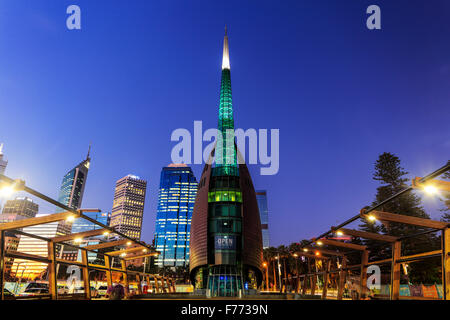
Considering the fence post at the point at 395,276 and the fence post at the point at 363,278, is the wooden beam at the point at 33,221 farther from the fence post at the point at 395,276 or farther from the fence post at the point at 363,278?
the fence post at the point at 363,278

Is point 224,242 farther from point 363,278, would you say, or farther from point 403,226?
point 363,278

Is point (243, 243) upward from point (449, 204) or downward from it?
downward

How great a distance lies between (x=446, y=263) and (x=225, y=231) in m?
44.7

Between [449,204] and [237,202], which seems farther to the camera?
[237,202]

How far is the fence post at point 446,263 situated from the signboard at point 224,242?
144 feet

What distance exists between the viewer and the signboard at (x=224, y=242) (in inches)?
2030

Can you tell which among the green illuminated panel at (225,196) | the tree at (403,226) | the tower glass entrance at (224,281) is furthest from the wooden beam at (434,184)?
the green illuminated panel at (225,196)

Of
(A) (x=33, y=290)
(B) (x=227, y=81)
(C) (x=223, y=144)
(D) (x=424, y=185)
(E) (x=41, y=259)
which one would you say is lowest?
(A) (x=33, y=290)
